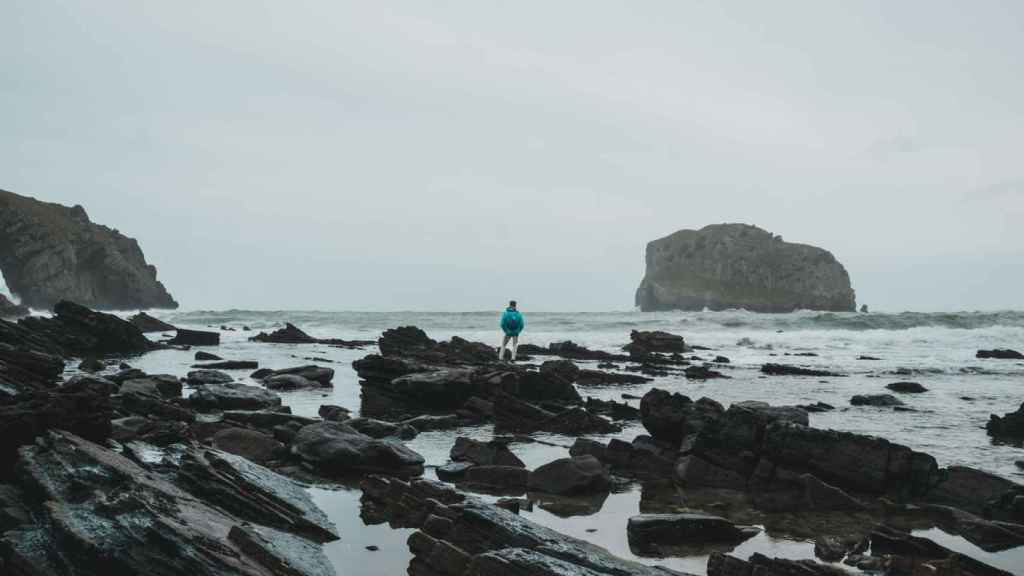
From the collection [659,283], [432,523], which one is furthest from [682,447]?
[659,283]

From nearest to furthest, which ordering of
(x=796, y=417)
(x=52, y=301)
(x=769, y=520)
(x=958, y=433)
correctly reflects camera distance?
(x=769, y=520) → (x=796, y=417) → (x=958, y=433) → (x=52, y=301)

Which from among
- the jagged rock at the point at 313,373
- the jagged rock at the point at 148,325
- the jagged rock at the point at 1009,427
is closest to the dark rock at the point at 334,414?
the jagged rock at the point at 313,373

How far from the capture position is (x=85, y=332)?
38781 millimetres

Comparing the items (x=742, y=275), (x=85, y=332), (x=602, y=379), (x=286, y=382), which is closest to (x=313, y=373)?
(x=286, y=382)

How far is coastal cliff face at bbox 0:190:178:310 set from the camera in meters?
103

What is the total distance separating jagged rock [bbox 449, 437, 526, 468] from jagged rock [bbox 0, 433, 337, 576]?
4.19 metres

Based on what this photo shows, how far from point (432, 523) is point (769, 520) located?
5.46m

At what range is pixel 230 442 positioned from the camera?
1328 cm

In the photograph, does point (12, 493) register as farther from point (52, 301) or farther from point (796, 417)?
point (52, 301)

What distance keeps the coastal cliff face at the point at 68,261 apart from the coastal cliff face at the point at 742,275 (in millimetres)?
114752

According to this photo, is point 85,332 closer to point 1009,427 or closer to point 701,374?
point 701,374

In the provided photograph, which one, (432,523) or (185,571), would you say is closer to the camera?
(185,571)

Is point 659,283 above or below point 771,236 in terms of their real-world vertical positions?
below

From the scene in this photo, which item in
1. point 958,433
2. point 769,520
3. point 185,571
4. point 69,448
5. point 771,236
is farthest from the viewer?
point 771,236
